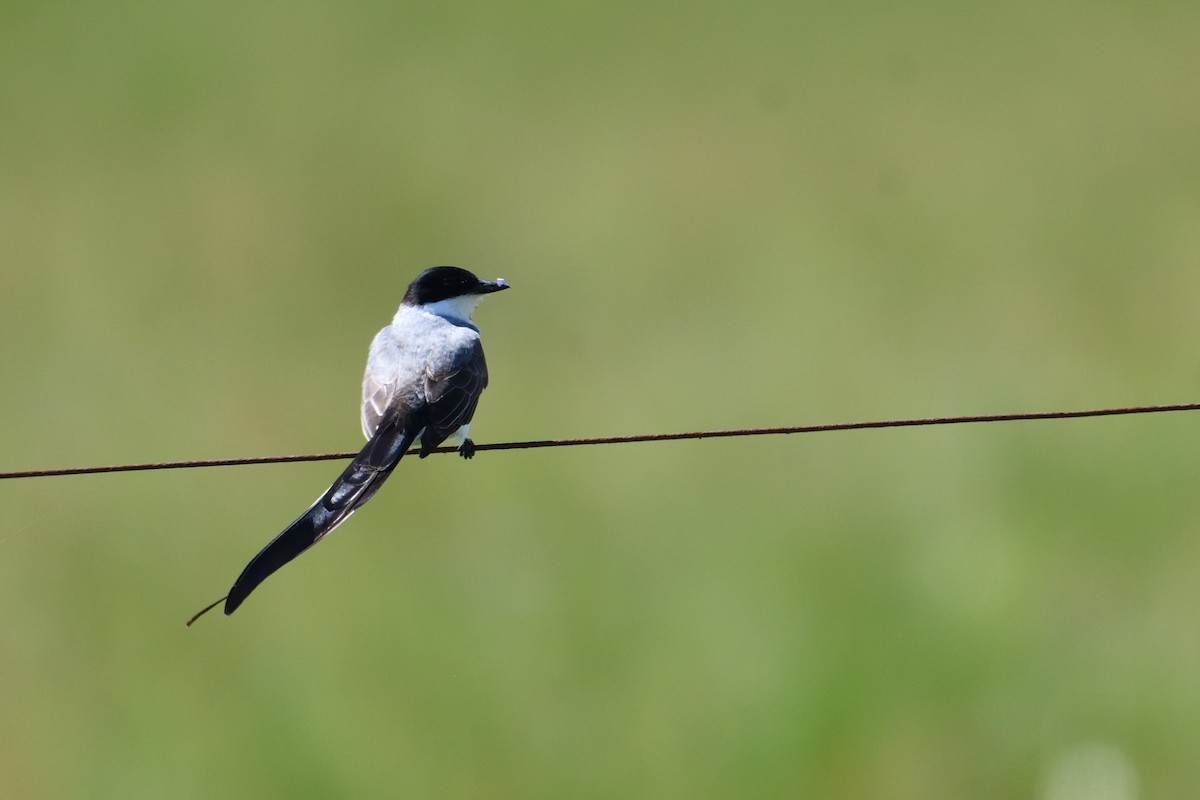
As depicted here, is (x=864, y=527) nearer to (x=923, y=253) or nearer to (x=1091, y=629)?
(x=1091, y=629)

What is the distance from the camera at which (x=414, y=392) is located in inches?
272

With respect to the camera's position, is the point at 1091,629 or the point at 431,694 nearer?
the point at 431,694

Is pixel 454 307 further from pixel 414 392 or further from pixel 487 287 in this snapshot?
pixel 414 392

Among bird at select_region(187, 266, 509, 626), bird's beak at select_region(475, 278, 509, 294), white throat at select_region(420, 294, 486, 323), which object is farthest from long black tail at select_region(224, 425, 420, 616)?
bird's beak at select_region(475, 278, 509, 294)

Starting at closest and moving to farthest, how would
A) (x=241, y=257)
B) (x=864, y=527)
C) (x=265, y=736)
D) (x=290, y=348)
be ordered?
(x=265, y=736) < (x=864, y=527) < (x=290, y=348) < (x=241, y=257)

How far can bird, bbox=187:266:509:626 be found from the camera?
6.00m

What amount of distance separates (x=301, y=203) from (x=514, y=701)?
5.15 m

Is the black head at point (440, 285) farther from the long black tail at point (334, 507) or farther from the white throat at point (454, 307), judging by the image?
the long black tail at point (334, 507)

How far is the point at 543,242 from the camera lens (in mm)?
13094

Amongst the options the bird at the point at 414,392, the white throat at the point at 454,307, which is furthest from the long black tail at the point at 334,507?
the white throat at the point at 454,307

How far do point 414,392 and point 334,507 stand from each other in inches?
37.6

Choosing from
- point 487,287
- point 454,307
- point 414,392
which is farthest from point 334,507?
point 487,287

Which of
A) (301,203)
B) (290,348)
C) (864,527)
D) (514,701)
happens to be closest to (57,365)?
(290,348)

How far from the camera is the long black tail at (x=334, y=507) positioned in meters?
5.45
